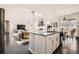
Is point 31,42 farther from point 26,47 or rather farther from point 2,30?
point 2,30

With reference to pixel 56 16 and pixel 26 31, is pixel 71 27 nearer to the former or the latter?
pixel 56 16

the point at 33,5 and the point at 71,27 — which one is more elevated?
the point at 33,5

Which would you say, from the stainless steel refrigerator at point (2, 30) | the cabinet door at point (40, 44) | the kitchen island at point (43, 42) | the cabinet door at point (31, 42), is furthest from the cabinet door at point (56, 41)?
the stainless steel refrigerator at point (2, 30)

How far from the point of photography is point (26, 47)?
2.09 m

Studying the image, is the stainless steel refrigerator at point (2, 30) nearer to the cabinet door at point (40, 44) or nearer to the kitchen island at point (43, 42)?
the kitchen island at point (43, 42)

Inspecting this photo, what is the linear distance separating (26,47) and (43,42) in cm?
34

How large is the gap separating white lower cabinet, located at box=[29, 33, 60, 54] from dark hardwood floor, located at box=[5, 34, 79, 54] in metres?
0.10

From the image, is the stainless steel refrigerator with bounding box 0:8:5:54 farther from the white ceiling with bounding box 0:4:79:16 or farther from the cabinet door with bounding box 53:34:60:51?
the cabinet door with bounding box 53:34:60:51

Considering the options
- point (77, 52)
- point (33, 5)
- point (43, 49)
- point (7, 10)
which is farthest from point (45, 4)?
point (77, 52)

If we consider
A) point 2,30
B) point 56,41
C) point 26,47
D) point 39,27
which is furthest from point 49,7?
point 2,30

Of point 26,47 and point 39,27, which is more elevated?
point 39,27
